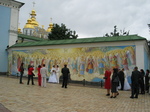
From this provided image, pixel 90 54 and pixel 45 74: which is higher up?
pixel 90 54

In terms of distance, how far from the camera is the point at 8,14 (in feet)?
88.6

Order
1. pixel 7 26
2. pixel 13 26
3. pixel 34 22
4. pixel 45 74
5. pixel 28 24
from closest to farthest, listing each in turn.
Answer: pixel 45 74, pixel 7 26, pixel 13 26, pixel 28 24, pixel 34 22

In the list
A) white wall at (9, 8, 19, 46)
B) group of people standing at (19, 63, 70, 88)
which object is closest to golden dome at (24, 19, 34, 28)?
white wall at (9, 8, 19, 46)

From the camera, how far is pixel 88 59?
16766mm

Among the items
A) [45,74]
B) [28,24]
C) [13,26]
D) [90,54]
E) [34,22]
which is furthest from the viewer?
[34,22]

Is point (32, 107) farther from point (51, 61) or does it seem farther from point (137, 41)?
point (51, 61)

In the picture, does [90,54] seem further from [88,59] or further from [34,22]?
[34,22]

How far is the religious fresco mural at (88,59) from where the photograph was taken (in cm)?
1490

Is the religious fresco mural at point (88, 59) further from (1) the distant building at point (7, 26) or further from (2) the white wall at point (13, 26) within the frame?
(2) the white wall at point (13, 26)

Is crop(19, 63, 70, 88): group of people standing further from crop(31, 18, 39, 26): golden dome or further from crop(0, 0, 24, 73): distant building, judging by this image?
crop(31, 18, 39, 26): golden dome

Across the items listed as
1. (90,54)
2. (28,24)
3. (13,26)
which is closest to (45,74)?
(90,54)

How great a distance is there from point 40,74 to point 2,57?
1400 centimetres

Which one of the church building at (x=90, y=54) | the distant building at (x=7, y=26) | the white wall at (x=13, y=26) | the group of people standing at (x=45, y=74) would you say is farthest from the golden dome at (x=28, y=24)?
the group of people standing at (x=45, y=74)

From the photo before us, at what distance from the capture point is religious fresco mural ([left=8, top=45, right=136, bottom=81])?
1490 centimetres
